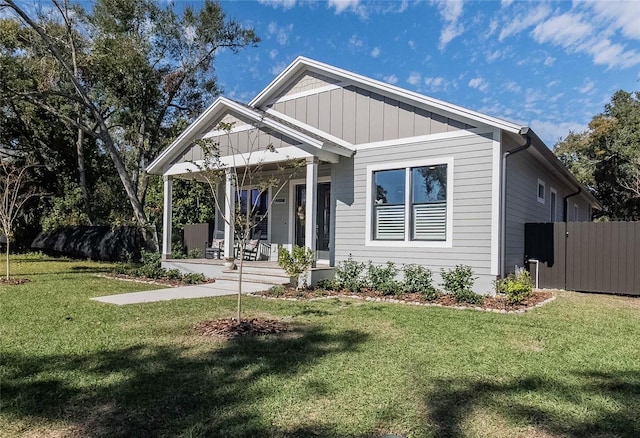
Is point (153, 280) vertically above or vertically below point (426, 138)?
below

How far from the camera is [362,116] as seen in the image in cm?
1003

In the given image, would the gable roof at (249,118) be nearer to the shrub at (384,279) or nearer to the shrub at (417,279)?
the shrub at (384,279)

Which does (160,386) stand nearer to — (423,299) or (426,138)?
(423,299)

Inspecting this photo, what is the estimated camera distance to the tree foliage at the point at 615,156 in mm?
21656

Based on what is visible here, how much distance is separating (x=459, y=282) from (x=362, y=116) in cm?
443

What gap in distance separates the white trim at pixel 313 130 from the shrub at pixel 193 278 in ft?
15.1

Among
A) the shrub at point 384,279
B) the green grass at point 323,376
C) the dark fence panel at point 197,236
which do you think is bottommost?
the green grass at point 323,376

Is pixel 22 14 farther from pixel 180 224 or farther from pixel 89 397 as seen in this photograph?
pixel 89 397

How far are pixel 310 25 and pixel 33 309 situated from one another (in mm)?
14082

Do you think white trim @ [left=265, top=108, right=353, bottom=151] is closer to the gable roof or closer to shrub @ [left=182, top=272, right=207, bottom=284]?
the gable roof

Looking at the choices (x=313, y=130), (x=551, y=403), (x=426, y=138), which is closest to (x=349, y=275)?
(x=426, y=138)

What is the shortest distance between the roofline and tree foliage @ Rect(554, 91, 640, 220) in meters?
16.7

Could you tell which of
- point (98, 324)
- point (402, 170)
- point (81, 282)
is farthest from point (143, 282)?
point (402, 170)

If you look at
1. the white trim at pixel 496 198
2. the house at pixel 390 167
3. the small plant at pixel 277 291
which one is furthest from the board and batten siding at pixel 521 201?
the small plant at pixel 277 291
